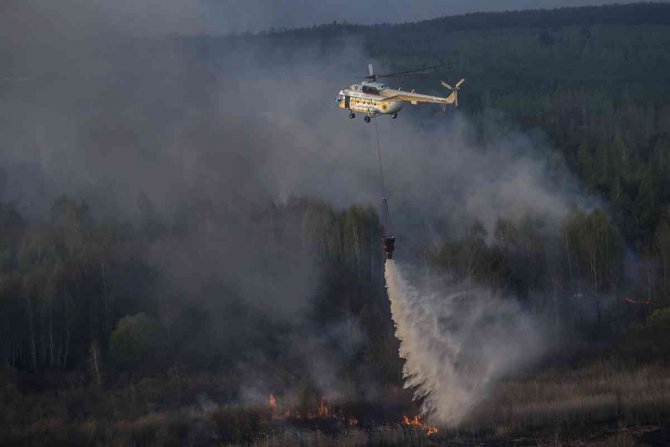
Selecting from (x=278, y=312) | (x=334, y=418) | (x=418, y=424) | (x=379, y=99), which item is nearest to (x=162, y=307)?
(x=278, y=312)

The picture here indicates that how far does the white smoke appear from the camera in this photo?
5069cm

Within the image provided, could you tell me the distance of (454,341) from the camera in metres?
54.7

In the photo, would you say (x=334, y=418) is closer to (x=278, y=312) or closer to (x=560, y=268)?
(x=278, y=312)

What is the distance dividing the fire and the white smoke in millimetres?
596

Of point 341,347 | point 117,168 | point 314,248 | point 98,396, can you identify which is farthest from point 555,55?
point 98,396

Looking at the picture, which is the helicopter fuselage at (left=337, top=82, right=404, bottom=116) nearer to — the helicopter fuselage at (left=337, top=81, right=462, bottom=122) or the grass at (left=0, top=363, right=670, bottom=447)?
the helicopter fuselage at (left=337, top=81, right=462, bottom=122)

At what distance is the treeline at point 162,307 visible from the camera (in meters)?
57.1

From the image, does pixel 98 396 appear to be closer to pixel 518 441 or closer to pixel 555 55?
pixel 518 441

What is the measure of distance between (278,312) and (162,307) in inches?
273

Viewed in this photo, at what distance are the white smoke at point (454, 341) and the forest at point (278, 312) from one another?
116 centimetres

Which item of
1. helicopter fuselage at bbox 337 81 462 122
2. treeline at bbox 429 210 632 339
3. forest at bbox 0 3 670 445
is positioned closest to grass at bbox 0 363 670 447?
forest at bbox 0 3 670 445

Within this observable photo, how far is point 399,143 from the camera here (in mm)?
89625

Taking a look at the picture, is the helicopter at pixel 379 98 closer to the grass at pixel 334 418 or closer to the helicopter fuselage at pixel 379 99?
the helicopter fuselage at pixel 379 99

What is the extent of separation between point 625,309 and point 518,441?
20981 millimetres
